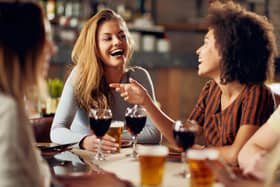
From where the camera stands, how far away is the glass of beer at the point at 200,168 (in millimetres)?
1433

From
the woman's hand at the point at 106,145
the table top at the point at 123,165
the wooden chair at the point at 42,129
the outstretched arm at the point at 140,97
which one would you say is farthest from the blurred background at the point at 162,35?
the table top at the point at 123,165

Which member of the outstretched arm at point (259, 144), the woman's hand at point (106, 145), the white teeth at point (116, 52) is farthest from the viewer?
the white teeth at point (116, 52)

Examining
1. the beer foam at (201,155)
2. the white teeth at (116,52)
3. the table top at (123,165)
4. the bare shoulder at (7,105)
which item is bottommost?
the table top at (123,165)

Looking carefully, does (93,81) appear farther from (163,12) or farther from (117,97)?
(163,12)

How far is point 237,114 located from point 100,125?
54 cm

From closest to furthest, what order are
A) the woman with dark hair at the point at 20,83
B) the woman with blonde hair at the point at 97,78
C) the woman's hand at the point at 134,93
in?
the woman with dark hair at the point at 20,83, the woman's hand at the point at 134,93, the woman with blonde hair at the point at 97,78

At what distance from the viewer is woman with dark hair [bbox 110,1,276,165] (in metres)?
2.10

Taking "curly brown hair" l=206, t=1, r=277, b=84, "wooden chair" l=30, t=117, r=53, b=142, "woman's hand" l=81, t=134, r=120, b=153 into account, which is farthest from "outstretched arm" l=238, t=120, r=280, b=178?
"wooden chair" l=30, t=117, r=53, b=142

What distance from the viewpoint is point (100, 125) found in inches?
76.1

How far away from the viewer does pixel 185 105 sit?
6973 millimetres

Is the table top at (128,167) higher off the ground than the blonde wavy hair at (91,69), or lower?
lower

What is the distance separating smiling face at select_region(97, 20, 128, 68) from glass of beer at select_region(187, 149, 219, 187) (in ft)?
4.24

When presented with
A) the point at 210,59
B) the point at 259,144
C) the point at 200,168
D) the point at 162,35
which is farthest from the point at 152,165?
the point at 162,35

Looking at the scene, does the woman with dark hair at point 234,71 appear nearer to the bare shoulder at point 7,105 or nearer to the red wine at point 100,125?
the red wine at point 100,125
